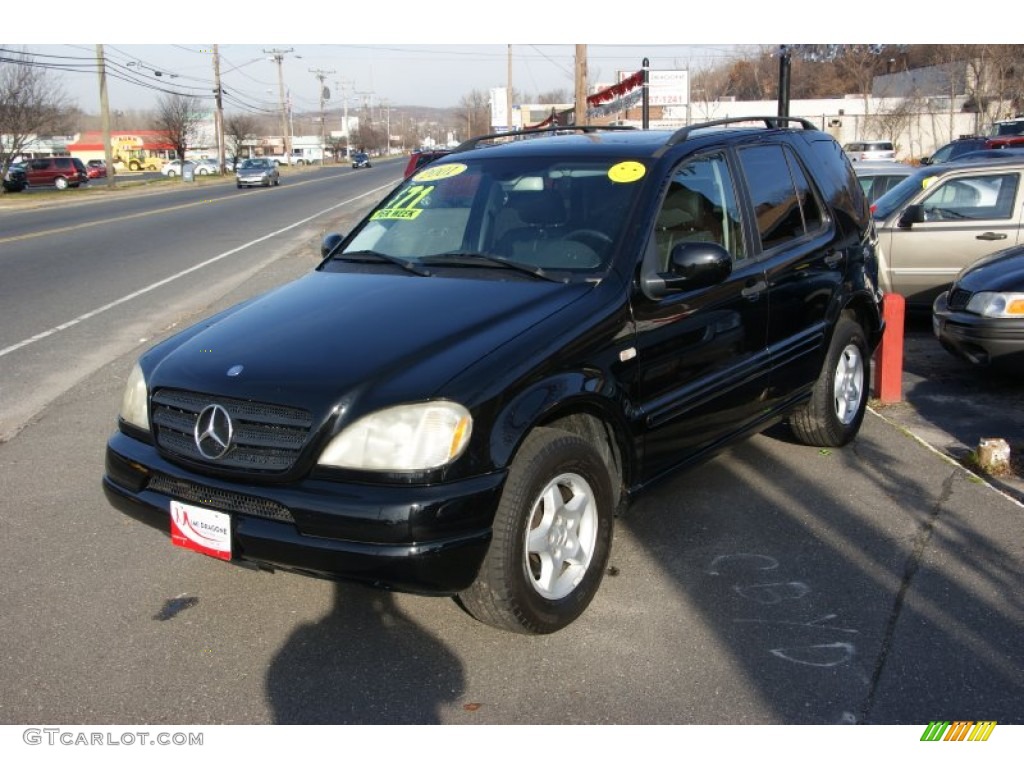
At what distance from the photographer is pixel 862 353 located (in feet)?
19.9

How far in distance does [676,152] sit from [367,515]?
2.40 m

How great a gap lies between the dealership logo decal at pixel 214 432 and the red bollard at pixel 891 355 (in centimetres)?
510

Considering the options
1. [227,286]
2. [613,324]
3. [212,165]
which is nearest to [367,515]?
[613,324]

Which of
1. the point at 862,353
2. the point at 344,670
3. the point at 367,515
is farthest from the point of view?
the point at 862,353

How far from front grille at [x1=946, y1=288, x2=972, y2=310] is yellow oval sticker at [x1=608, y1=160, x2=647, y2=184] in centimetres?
410

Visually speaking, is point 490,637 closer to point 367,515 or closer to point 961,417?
point 367,515

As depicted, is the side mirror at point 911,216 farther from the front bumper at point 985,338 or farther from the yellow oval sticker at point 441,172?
the yellow oval sticker at point 441,172

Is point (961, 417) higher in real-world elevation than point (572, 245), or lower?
lower

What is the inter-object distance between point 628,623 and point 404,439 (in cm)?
124

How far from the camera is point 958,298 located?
24.6 ft

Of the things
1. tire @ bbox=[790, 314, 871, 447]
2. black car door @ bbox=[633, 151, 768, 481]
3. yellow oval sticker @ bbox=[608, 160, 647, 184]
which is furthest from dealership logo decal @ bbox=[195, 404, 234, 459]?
tire @ bbox=[790, 314, 871, 447]

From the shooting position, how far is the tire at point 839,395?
18.5 ft

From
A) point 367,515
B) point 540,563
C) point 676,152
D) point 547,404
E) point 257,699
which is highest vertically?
point 676,152

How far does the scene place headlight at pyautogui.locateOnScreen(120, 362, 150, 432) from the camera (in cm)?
384
